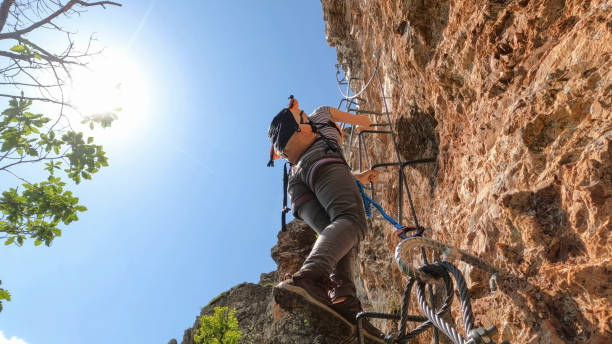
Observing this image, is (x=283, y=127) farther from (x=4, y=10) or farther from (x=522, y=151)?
(x=4, y=10)

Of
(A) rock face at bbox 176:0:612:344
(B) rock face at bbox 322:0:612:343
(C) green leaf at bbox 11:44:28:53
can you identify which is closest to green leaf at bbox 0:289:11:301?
(C) green leaf at bbox 11:44:28:53

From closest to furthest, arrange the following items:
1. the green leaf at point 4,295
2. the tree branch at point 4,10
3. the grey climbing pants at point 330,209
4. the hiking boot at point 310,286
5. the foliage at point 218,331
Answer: the hiking boot at point 310,286 < the grey climbing pants at point 330,209 < the tree branch at point 4,10 < the green leaf at point 4,295 < the foliage at point 218,331

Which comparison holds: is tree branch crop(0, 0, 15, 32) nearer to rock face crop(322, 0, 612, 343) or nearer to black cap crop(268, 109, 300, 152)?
black cap crop(268, 109, 300, 152)

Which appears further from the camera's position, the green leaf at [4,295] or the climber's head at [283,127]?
the green leaf at [4,295]

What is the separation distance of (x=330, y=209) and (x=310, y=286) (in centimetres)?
85

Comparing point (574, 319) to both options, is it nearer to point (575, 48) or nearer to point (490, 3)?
point (575, 48)

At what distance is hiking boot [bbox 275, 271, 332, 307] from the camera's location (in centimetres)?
229

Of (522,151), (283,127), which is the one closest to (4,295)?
(283,127)

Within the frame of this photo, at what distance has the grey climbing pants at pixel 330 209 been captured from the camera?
2.66m

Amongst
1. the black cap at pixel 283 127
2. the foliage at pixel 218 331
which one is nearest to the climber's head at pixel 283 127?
the black cap at pixel 283 127

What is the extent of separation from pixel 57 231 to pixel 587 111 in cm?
654

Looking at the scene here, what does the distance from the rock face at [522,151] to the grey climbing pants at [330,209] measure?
19.8 inches

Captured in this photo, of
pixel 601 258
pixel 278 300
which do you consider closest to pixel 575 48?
pixel 601 258

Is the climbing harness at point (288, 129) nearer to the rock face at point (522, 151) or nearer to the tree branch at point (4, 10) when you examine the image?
the rock face at point (522, 151)
